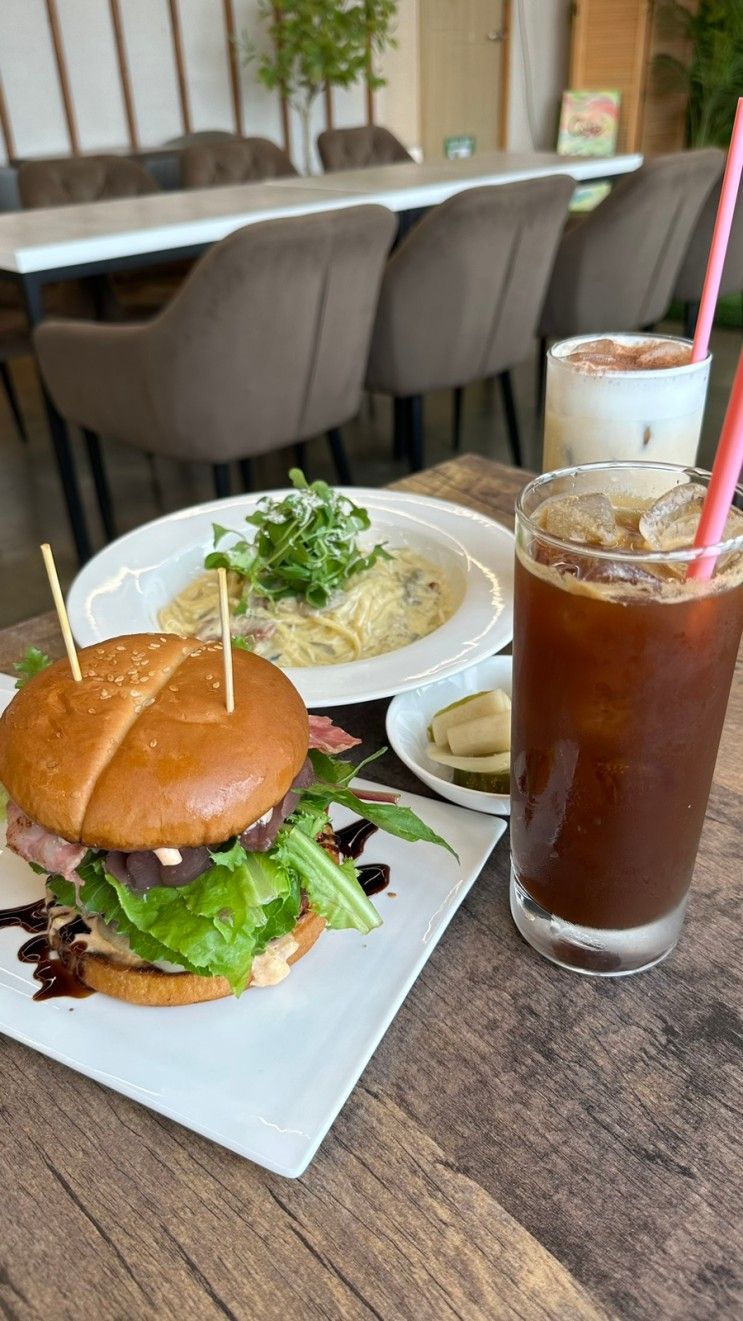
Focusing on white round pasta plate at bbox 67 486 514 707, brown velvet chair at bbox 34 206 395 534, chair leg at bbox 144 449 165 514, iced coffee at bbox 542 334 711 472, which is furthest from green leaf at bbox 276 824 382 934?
chair leg at bbox 144 449 165 514

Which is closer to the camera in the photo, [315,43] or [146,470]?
[146,470]

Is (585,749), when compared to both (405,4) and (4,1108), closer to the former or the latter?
(4,1108)

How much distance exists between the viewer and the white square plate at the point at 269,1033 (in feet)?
1.91

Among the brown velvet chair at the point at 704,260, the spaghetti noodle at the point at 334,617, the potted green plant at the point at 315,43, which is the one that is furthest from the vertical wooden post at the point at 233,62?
the spaghetti noodle at the point at 334,617

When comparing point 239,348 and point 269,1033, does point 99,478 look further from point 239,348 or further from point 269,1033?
point 269,1033

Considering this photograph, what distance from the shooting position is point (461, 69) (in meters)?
8.11

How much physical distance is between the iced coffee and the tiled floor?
2267 millimetres

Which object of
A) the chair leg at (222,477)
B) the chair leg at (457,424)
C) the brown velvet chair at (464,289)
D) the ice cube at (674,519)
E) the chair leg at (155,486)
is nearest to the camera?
the ice cube at (674,519)

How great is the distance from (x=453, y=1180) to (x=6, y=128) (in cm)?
707

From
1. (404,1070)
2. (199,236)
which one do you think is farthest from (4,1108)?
(199,236)

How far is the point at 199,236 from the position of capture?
9.41 feet

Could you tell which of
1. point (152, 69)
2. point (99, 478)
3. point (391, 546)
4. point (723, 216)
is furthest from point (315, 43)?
point (723, 216)

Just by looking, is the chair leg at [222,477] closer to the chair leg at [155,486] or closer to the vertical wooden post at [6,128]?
the chair leg at [155,486]

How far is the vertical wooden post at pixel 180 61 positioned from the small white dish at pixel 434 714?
283 inches
